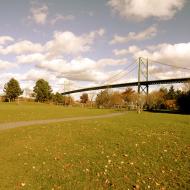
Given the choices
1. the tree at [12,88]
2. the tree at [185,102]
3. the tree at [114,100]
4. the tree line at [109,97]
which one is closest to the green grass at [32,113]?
the tree at [185,102]

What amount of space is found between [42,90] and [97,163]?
82581 millimetres

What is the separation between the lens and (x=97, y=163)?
7844mm

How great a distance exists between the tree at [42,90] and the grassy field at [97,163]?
3037 inches

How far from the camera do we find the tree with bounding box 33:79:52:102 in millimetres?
87375

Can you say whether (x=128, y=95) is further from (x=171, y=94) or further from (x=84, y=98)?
(x=84, y=98)

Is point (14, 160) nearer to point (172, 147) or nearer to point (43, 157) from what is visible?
point (43, 157)

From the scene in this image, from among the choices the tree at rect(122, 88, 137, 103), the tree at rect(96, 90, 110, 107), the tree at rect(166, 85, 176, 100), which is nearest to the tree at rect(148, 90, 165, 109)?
the tree at rect(166, 85, 176, 100)

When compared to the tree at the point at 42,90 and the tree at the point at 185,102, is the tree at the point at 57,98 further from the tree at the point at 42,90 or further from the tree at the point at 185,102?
the tree at the point at 185,102

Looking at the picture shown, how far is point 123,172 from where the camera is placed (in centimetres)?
702

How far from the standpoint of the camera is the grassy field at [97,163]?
6.41 m

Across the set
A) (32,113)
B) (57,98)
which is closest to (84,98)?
(57,98)

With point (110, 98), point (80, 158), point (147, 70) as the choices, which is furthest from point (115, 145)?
point (110, 98)

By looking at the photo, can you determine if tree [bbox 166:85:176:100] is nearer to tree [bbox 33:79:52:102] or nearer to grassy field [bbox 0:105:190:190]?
tree [bbox 33:79:52:102]

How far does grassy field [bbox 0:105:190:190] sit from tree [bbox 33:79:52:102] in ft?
253
